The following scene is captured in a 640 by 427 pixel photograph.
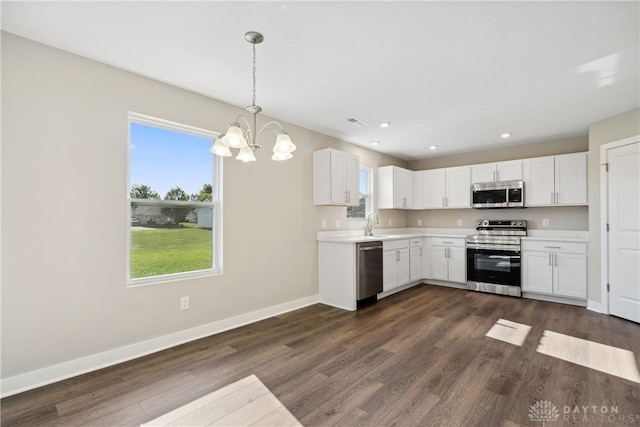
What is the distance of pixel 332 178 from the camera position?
4.37 m

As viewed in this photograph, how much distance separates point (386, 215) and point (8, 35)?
5.39 meters

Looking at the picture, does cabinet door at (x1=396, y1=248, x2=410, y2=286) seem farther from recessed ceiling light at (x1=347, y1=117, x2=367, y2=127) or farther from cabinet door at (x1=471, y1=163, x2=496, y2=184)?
recessed ceiling light at (x1=347, y1=117, x2=367, y2=127)

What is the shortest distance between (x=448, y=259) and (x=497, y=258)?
31.4 inches

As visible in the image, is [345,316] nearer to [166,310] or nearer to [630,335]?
[166,310]

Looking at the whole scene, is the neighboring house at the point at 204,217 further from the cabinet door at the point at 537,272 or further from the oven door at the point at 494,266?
the cabinet door at the point at 537,272

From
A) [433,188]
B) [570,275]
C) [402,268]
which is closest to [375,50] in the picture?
[402,268]

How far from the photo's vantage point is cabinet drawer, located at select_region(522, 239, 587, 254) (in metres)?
4.34

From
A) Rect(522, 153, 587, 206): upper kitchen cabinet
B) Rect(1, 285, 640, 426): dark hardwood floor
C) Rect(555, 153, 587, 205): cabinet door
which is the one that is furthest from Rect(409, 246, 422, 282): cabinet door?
Rect(555, 153, 587, 205): cabinet door

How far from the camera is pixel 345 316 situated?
12.7 ft

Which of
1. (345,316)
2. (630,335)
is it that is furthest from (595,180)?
(345,316)

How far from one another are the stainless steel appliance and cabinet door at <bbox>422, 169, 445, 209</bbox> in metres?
0.97

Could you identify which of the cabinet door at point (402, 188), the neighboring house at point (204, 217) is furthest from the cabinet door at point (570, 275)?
the neighboring house at point (204, 217)

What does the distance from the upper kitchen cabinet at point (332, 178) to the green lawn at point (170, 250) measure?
1.71 meters

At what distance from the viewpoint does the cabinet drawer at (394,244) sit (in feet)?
15.5
